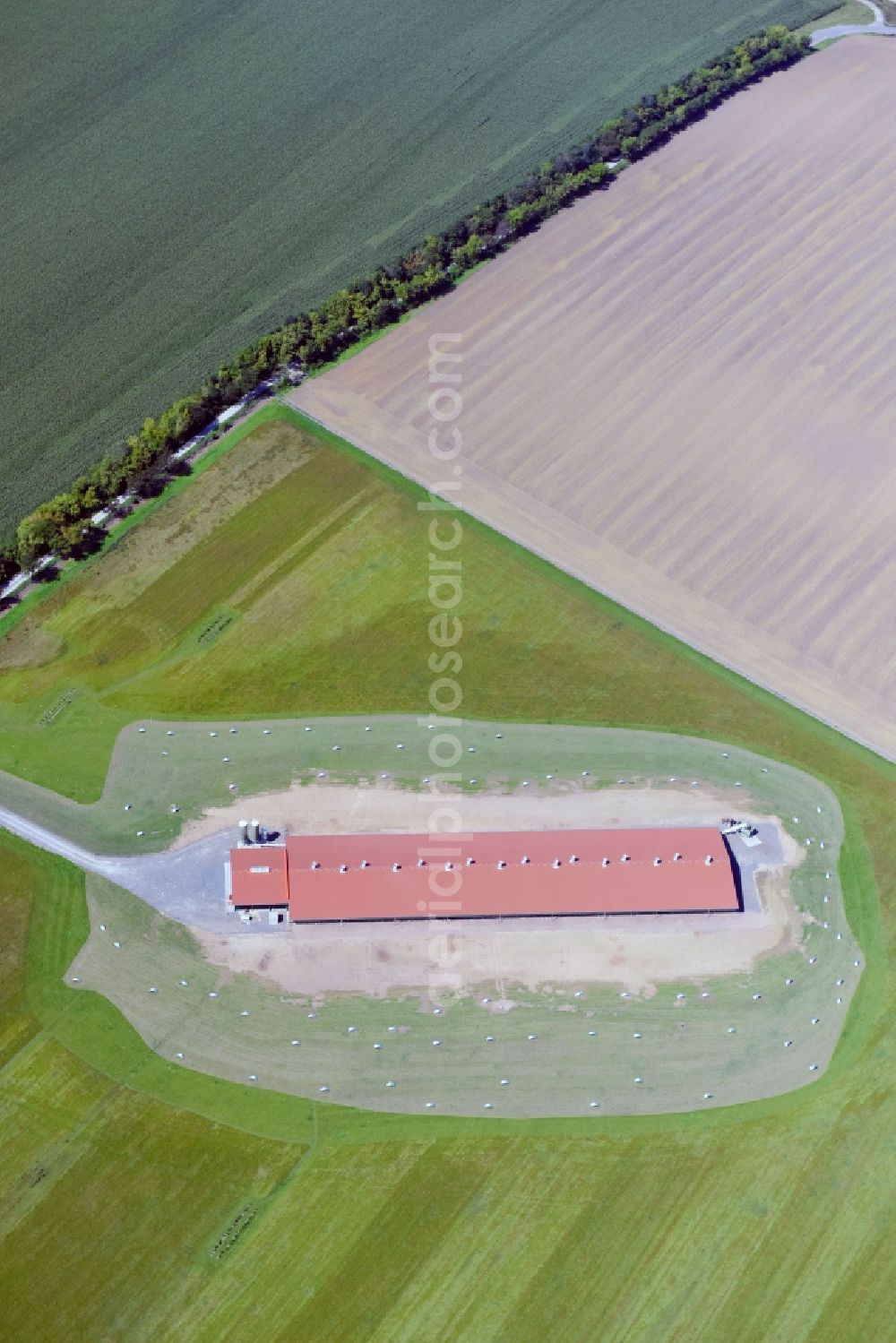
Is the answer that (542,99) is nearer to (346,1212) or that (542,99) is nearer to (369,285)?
(369,285)

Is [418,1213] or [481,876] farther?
[481,876]

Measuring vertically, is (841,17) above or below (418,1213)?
above

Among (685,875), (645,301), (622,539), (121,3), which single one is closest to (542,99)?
(645,301)

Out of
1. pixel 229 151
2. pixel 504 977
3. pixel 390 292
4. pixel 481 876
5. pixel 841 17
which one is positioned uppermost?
pixel 229 151

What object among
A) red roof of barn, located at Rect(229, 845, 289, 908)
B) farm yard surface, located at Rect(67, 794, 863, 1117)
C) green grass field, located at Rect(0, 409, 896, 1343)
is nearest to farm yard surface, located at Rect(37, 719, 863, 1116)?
farm yard surface, located at Rect(67, 794, 863, 1117)

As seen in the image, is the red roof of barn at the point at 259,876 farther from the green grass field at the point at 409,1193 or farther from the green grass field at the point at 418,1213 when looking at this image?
the green grass field at the point at 418,1213

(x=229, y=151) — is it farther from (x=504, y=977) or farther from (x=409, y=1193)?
(x=409, y=1193)

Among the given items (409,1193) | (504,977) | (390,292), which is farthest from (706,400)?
(409,1193)
